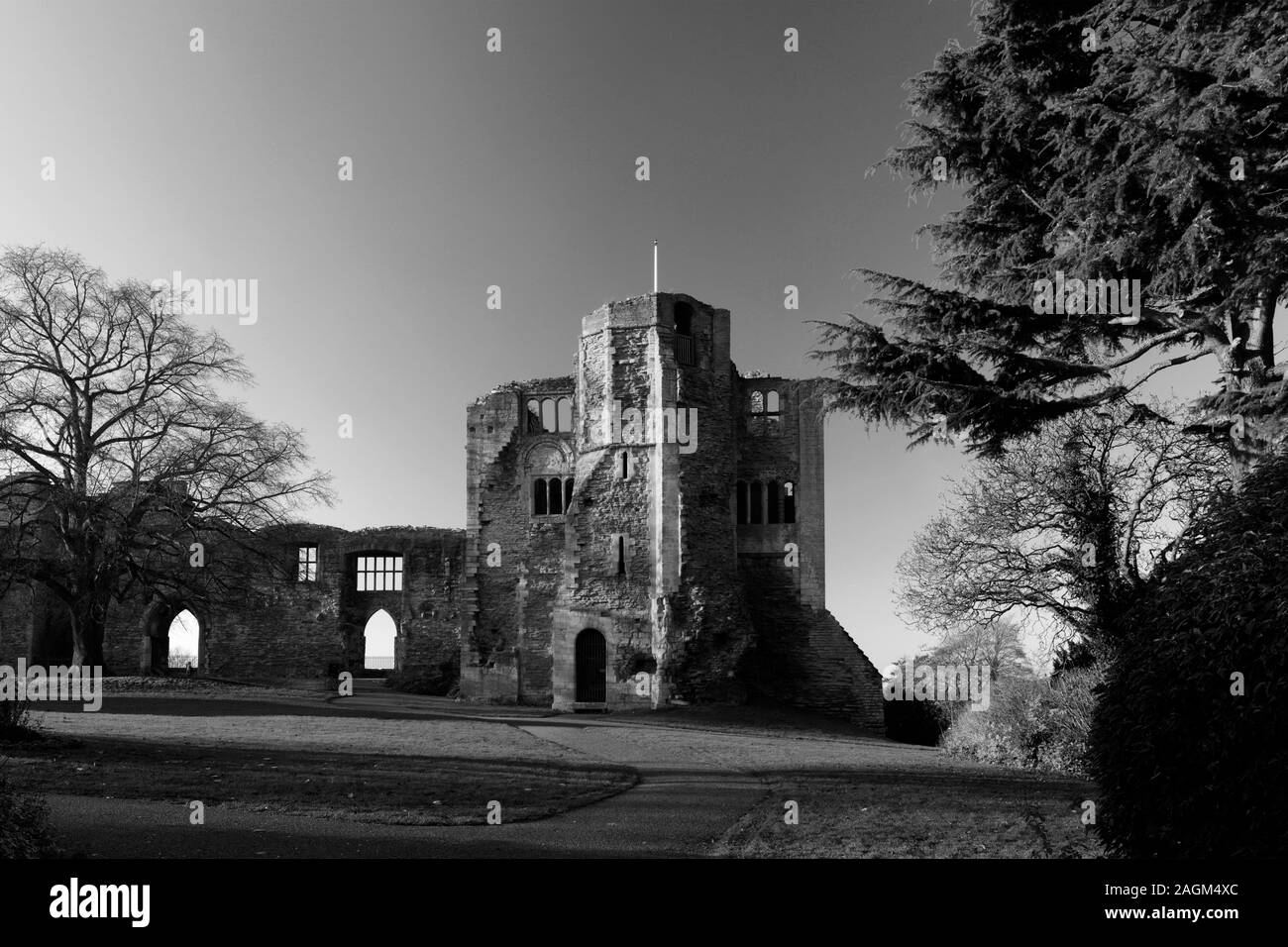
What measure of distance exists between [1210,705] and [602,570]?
22.7 meters

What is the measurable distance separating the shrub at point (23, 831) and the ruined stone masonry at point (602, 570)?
64.5 ft

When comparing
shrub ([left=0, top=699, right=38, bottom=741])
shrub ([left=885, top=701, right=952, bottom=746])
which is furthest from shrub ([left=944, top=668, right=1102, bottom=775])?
shrub ([left=0, top=699, right=38, bottom=741])

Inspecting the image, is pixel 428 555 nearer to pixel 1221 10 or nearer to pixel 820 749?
pixel 820 749

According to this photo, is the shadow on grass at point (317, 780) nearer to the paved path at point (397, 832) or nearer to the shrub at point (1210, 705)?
the paved path at point (397, 832)

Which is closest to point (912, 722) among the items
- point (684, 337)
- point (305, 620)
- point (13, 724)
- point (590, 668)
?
point (590, 668)

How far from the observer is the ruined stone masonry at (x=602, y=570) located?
91.4 feet

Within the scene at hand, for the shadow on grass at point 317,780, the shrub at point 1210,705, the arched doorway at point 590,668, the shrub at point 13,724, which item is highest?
the shrub at point 1210,705

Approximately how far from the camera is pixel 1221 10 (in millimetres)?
11039

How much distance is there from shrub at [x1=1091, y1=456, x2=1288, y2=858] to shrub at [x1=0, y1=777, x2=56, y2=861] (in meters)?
7.62

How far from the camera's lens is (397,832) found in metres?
8.54

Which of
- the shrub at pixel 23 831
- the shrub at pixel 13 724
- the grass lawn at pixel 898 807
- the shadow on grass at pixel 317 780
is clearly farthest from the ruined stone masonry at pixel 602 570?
the shrub at pixel 23 831

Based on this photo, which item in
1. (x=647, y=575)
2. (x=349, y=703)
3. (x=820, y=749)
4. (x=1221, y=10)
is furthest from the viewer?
(x=647, y=575)
